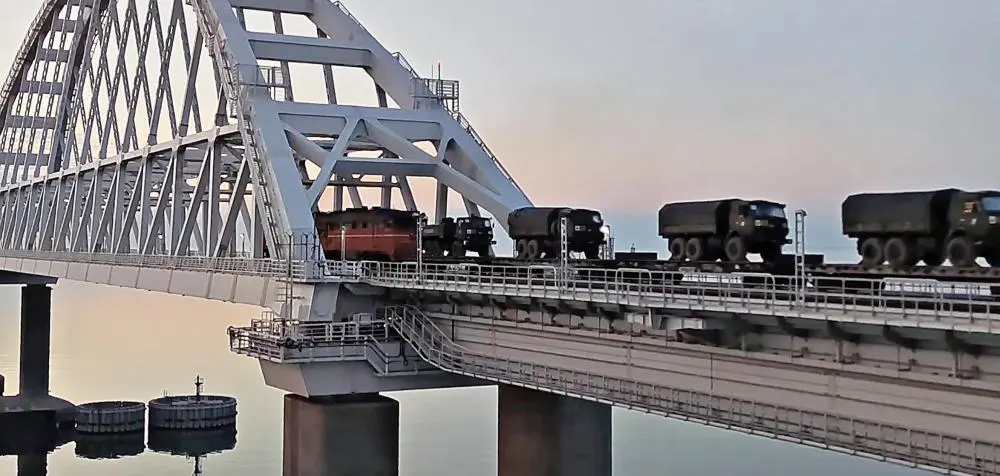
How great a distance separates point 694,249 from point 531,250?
812 centimetres

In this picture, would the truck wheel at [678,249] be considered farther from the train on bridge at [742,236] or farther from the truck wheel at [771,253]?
the truck wheel at [771,253]

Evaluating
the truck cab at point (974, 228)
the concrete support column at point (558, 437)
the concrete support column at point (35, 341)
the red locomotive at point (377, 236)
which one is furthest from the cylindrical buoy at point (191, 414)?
the truck cab at point (974, 228)

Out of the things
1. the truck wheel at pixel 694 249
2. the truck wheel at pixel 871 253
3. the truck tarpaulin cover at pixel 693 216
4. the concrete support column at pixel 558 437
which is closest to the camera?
the truck wheel at pixel 871 253

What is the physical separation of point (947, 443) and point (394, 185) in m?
32.5

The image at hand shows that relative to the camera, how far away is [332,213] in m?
48.2

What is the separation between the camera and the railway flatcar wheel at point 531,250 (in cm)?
3878

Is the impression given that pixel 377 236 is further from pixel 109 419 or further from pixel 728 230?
pixel 109 419

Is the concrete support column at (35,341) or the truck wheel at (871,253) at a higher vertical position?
the truck wheel at (871,253)

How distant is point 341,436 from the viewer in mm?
33188

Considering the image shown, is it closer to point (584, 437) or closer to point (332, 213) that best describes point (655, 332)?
point (584, 437)

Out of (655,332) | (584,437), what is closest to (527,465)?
(584,437)

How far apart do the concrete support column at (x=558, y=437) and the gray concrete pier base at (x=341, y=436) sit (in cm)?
423

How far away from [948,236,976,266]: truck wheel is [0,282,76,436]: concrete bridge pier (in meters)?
65.7

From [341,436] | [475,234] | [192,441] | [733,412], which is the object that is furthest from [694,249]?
[192,441]
